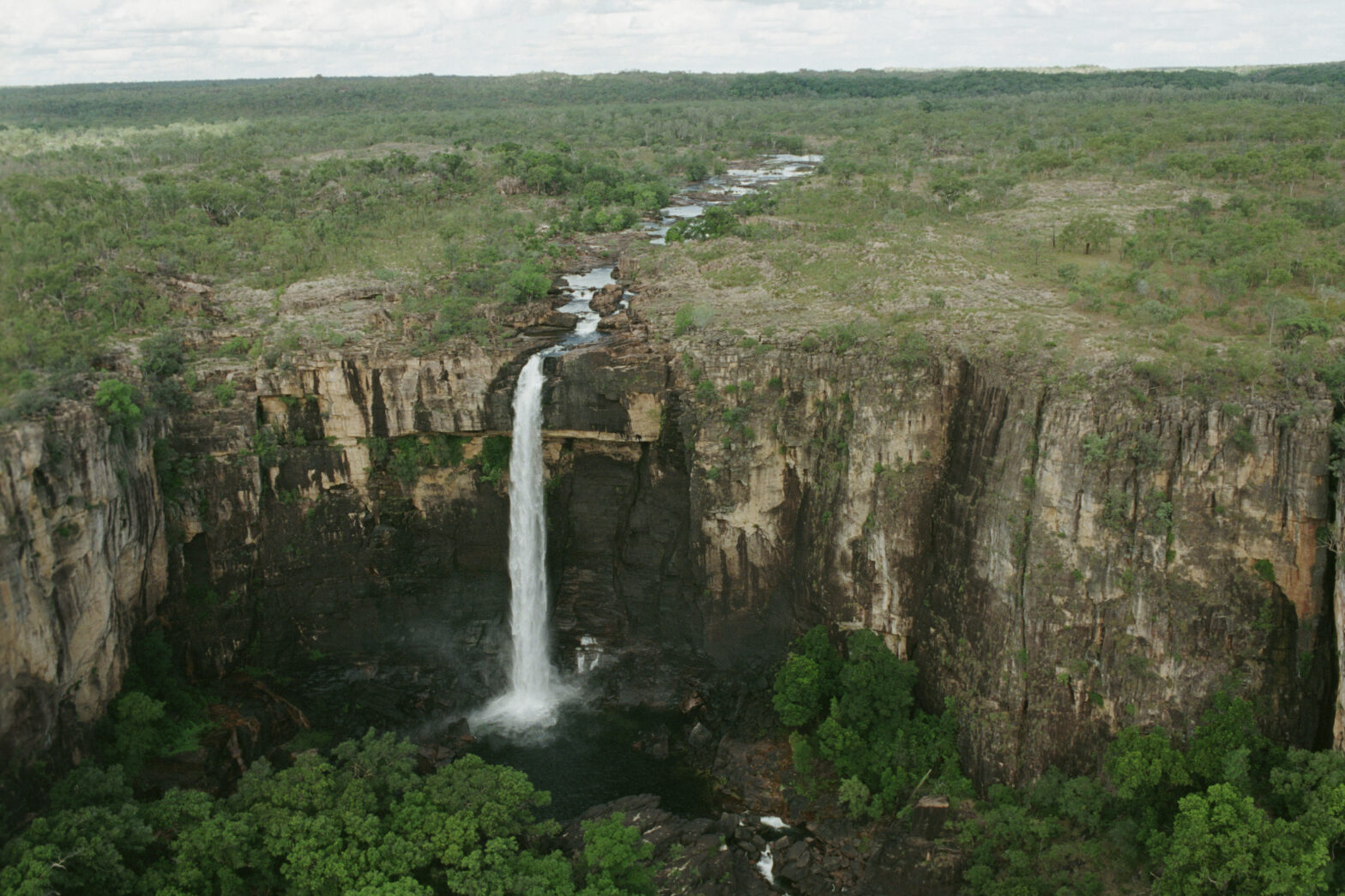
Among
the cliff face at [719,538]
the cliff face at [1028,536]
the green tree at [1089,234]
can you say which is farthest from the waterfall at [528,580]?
the green tree at [1089,234]

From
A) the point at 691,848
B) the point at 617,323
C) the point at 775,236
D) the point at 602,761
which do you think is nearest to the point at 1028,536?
the point at 691,848

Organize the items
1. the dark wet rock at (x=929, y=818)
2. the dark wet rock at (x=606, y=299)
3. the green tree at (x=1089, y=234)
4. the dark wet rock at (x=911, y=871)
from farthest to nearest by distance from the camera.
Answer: the green tree at (x=1089, y=234), the dark wet rock at (x=606, y=299), the dark wet rock at (x=929, y=818), the dark wet rock at (x=911, y=871)

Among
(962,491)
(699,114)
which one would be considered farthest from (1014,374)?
(699,114)

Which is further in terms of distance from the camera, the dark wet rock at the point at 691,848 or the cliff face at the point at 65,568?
the dark wet rock at the point at 691,848

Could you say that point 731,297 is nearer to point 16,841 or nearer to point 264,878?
point 264,878

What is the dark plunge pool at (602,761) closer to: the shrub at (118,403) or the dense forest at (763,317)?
the dense forest at (763,317)

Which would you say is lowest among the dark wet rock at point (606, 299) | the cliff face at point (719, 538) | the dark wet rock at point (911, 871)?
the dark wet rock at point (911, 871)
